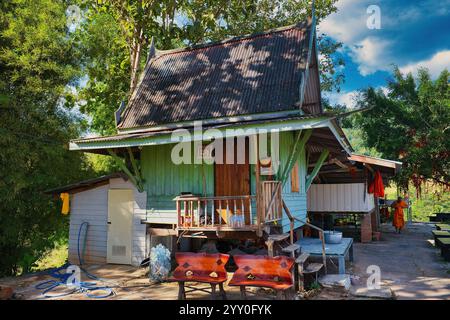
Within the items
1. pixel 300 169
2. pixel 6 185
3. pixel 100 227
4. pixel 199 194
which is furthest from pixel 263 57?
pixel 6 185

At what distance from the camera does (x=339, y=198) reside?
47.6ft

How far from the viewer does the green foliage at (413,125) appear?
19444 mm

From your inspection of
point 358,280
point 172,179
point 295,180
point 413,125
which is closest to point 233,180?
point 172,179

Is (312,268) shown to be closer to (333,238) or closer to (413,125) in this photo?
(333,238)

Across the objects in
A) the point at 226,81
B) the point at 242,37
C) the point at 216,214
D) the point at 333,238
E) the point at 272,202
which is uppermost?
the point at 242,37

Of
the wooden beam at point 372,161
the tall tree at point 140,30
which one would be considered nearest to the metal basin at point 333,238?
the wooden beam at point 372,161

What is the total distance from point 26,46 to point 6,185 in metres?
5.38

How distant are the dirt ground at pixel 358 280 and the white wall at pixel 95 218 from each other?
804 mm

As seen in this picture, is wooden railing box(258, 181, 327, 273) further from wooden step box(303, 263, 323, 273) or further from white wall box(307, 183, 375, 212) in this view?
white wall box(307, 183, 375, 212)

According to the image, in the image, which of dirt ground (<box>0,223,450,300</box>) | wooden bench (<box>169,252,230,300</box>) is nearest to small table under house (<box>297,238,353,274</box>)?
dirt ground (<box>0,223,450,300</box>)

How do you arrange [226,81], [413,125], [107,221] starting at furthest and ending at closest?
[413,125]
[107,221]
[226,81]

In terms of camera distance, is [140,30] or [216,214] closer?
[216,214]

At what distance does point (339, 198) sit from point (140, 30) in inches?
463
